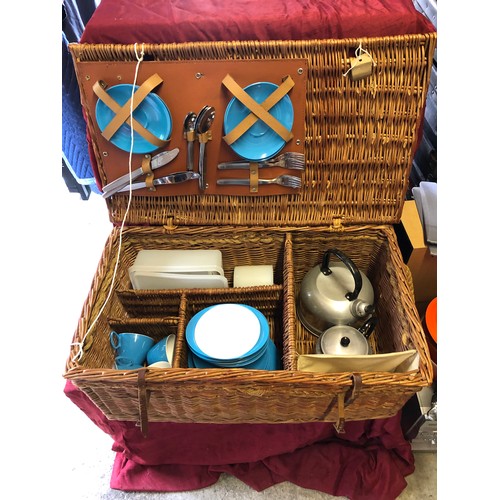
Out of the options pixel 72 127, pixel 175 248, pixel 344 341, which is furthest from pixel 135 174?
pixel 344 341

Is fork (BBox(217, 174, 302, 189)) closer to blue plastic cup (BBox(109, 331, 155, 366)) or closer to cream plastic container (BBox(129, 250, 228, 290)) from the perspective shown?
cream plastic container (BBox(129, 250, 228, 290))

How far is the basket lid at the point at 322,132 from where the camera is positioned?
2.98ft

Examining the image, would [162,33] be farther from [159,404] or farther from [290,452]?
[290,452]

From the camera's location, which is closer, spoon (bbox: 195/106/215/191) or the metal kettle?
spoon (bbox: 195/106/215/191)

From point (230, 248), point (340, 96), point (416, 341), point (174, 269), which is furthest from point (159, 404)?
point (340, 96)

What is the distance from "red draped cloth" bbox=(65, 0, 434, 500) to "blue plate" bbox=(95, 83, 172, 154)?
115mm

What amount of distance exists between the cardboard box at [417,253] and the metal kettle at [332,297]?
6.3 inches

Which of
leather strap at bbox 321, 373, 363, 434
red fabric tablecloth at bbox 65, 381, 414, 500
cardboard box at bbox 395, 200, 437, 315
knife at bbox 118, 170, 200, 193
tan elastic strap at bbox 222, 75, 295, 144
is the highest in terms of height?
tan elastic strap at bbox 222, 75, 295, 144

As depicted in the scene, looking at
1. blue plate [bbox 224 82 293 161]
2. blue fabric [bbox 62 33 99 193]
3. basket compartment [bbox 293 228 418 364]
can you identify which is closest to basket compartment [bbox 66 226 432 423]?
basket compartment [bbox 293 228 418 364]

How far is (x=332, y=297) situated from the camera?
3.59ft

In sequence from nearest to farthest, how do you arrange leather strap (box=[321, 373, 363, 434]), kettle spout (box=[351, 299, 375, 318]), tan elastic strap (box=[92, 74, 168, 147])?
→ leather strap (box=[321, 373, 363, 434]), tan elastic strap (box=[92, 74, 168, 147]), kettle spout (box=[351, 299, 375, 318])

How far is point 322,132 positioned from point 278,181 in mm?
157

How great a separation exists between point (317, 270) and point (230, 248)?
10.1 inches

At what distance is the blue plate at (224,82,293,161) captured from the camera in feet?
3.12
